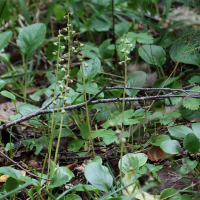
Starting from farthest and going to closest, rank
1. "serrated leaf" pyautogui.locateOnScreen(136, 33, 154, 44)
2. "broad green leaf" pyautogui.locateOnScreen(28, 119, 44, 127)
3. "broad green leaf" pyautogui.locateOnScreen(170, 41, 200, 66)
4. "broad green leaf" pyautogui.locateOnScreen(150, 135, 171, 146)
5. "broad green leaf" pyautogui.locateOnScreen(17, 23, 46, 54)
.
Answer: "broad green leaf" pyautogui.locateOnScreen(17, 23, 46, 54) < "serrated leaf" pyautogui.locateOnScreen(136, 33, 154, 44) < "broad green leaf" pyautogui.locateOnScreen(170, 41, 200, 66) < "broad green leaf" pyautogui.locateOnScreen(28, 119, 44, 127) < "broad green leaf" pyautogui.locateOnScreen(150, 135, 171, 146)

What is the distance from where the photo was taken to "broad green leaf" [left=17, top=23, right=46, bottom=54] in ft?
6.87

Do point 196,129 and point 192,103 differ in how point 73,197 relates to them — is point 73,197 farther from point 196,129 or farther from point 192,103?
point 192,103

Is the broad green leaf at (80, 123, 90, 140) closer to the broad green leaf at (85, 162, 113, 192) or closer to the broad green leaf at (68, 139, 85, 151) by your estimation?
the broad green leaf at (68, 139, 85, 151)

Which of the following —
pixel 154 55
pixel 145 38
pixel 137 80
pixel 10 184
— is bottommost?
pixel 10 184

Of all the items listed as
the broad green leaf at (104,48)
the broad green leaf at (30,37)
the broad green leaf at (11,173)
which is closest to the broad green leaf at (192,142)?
the broad green leaf at (11,173)

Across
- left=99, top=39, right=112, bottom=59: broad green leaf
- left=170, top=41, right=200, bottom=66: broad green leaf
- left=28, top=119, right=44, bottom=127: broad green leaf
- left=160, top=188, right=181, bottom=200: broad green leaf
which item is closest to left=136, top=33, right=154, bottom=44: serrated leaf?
left=170, top=41, right=200, bottom=66: broad green leaf

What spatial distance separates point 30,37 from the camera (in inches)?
82.8

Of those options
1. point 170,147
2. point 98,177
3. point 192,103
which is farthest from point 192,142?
point 98,177

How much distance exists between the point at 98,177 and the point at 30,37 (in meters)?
1.57

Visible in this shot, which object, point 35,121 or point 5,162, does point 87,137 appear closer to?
point 35,121

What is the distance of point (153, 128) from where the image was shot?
161 cm

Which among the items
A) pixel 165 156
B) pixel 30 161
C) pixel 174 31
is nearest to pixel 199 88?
pixel 165 156

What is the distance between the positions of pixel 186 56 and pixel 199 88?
0.38 meters

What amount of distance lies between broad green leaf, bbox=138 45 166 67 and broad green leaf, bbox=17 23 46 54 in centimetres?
96
